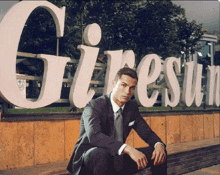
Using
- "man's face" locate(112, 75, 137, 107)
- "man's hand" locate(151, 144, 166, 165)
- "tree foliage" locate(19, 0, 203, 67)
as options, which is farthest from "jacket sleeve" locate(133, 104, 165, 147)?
"tree foliage" locate(19, 0, 203, 67)

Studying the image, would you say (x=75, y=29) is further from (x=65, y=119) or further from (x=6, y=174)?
(x=6, y=174)

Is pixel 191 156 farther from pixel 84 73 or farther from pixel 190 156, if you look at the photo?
pixel 84 73

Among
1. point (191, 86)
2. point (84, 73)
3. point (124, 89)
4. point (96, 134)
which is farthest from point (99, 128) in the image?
point (191, 86)

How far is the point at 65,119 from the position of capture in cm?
598

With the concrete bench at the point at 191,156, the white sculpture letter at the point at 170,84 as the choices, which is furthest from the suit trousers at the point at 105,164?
the white sculpture letter at the point at 170,84

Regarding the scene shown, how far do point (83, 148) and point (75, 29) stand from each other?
15.8m

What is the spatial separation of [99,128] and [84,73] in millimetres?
3305

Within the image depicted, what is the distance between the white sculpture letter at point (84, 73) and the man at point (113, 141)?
283 cm

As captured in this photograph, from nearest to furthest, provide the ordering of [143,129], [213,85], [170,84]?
1. [143,129]
2. [170,84]
3. [213,85]

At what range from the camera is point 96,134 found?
3.11m

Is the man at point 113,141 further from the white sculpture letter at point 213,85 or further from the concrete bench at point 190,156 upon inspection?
the white sculpture letter at point 213,85

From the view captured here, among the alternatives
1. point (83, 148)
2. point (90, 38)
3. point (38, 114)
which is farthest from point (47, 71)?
point (83, 148)

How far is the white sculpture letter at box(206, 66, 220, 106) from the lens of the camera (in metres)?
9.98

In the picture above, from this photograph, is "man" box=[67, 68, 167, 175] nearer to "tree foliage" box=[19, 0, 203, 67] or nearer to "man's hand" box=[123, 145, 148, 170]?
"man's hand" box=[123, 145, 148, 170]
